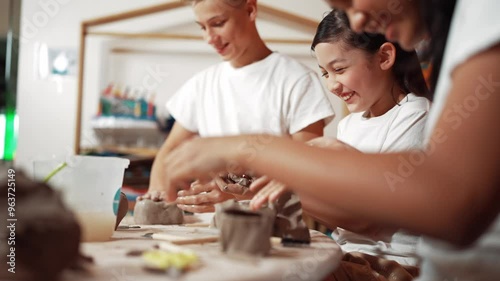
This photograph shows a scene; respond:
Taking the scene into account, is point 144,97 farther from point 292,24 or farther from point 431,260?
point 431,260

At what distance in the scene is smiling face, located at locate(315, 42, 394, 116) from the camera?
A: 4.01 ft

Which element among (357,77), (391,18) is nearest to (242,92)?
(357,77)

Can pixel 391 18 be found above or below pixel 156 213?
above

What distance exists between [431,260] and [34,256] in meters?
0.44

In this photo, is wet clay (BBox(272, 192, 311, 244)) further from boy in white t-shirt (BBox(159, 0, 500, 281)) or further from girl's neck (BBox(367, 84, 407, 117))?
girl's neck (BBox(367, 84, 407, 117))

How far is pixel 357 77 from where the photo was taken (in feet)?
4.00

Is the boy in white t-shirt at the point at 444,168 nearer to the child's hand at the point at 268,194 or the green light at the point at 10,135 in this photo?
the child's hand at the point at 268,194

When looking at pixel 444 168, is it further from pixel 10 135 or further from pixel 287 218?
pixel 10 135

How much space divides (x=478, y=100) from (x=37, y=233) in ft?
1.48

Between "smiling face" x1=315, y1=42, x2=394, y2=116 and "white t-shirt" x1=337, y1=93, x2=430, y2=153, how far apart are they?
4cm

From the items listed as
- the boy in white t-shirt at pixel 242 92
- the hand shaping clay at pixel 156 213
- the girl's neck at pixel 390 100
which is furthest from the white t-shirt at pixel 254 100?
the hand shaping clay at pixel 156 213

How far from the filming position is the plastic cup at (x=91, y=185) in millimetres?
773

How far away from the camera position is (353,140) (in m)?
1.30

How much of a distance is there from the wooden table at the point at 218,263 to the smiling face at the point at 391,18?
294 mm
